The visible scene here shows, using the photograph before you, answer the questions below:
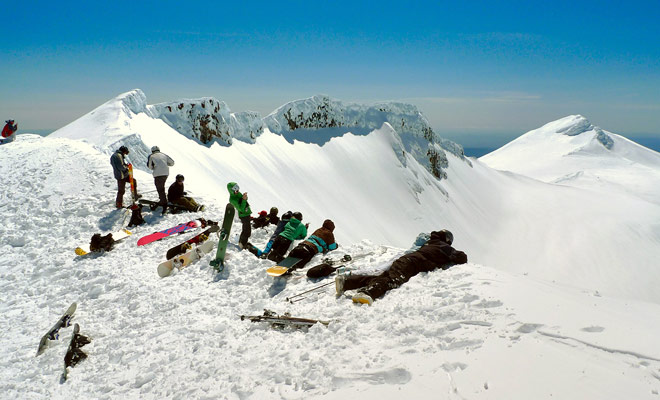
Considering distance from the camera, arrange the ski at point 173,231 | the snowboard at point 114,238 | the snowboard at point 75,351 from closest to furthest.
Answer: the snowboard at point 75,351, the snowboard at point 114,238, the ski at point 173,231

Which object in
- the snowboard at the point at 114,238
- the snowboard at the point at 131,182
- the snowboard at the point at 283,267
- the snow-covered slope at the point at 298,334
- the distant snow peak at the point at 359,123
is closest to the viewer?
the snow-covered slope at the point at 298,334

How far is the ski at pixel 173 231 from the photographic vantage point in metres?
11.7

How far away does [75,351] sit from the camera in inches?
268

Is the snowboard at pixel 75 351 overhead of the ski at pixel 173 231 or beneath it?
beneath

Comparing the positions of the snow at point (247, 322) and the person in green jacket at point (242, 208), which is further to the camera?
the person in green jacket at point (242, 208)

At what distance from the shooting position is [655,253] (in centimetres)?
5012

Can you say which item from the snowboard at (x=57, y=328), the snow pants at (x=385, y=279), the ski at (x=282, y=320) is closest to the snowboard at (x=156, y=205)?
the snowboard at (x=57, y=328)

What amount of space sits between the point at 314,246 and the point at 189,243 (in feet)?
12.8

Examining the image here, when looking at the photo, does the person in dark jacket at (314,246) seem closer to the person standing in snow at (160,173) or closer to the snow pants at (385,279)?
the snow pants at (385,279)

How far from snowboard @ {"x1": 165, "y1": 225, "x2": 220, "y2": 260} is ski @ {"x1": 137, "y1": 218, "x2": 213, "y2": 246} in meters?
0.80

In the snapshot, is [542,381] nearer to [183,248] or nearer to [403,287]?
[403,287]

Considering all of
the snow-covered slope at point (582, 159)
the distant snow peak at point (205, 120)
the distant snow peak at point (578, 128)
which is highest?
the distant snow peak at point (578, 128)

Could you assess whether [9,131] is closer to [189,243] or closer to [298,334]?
[189,243]

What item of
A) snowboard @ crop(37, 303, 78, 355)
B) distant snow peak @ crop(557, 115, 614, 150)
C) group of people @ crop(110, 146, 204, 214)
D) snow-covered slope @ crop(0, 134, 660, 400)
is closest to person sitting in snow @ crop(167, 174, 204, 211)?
group of people @ crop(110, 146, 204, 214)
